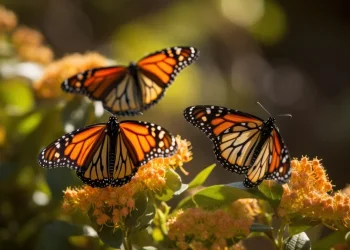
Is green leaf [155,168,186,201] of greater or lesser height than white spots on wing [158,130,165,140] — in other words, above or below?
below

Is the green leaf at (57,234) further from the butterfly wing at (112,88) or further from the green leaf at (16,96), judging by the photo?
the green leaf at (16,96)

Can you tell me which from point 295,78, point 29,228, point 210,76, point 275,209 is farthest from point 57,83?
point 295,78

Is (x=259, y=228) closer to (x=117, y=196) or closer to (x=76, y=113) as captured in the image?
(x=117, y=196)

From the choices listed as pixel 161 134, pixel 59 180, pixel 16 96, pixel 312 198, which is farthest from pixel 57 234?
pixel 16 96

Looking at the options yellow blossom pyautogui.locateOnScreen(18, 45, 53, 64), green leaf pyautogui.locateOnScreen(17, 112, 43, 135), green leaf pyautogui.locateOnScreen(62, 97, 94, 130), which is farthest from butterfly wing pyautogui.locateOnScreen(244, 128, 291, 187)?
yellow blossom pyautogui.locateOnScreen(18, 45, 53, 64)

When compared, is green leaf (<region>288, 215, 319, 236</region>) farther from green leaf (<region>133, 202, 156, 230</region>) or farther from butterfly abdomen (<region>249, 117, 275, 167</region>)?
green leaf (<region>133, 202, 156, 230</region>)

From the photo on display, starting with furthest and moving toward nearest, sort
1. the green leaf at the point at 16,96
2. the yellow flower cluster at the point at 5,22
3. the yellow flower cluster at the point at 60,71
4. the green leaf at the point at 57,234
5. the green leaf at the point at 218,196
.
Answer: the yellow flower cluster at the point at 5,22
the green leaf at the point at 16,96
the yellow flower cluster at the point at 60,71
the green leaf at the point at 57,234
the green leaf at the point at 218,196

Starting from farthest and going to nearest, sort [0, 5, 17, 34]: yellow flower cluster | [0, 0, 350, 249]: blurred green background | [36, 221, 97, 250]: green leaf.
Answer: [0, 0, 350, 249]: blurred green background, [0, 5, 17, 34]: yellow flower cluster, [36, 221, 97, 250]: green leaf

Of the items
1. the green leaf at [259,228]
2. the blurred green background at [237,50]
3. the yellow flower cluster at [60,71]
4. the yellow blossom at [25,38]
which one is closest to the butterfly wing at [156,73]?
the yellow flower cluster at [60,71]
